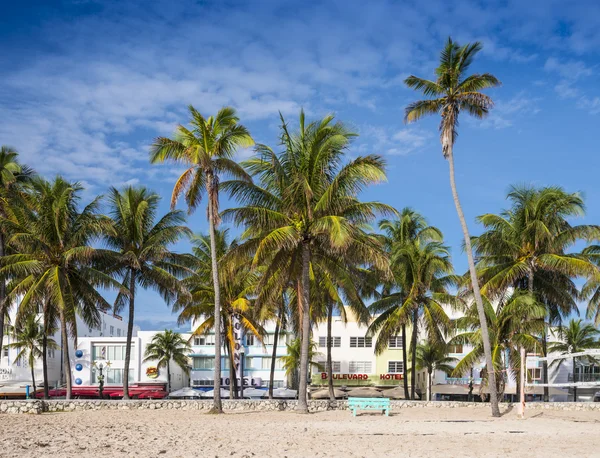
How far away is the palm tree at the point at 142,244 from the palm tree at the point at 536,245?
15648 mm

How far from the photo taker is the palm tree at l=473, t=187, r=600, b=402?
3331 centimetres

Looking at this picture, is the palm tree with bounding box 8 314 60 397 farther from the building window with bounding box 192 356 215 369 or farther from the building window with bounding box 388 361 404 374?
the building window with bounding box 388 361 404 374

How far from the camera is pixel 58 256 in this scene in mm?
33844

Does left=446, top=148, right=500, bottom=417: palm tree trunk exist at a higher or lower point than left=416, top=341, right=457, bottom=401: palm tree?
higher

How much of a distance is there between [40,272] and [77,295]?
2.66 m

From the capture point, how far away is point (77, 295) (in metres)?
35.2

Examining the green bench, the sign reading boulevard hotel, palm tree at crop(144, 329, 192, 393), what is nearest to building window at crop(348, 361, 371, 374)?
the sign reading boulevard hotel

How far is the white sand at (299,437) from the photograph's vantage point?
1410 centimetres

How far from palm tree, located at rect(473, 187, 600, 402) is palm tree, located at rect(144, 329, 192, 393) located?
3709 centimetres

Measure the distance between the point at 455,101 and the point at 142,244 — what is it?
679 inches

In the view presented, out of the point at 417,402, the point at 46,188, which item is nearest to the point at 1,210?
the point at 46,188

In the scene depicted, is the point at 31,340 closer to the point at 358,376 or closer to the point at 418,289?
the point at 358,376

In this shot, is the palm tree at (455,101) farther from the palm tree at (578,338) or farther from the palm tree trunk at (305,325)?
the palm tree at (578,338)

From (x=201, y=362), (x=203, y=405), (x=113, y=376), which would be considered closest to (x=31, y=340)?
Answer: (x=113, y=376)
